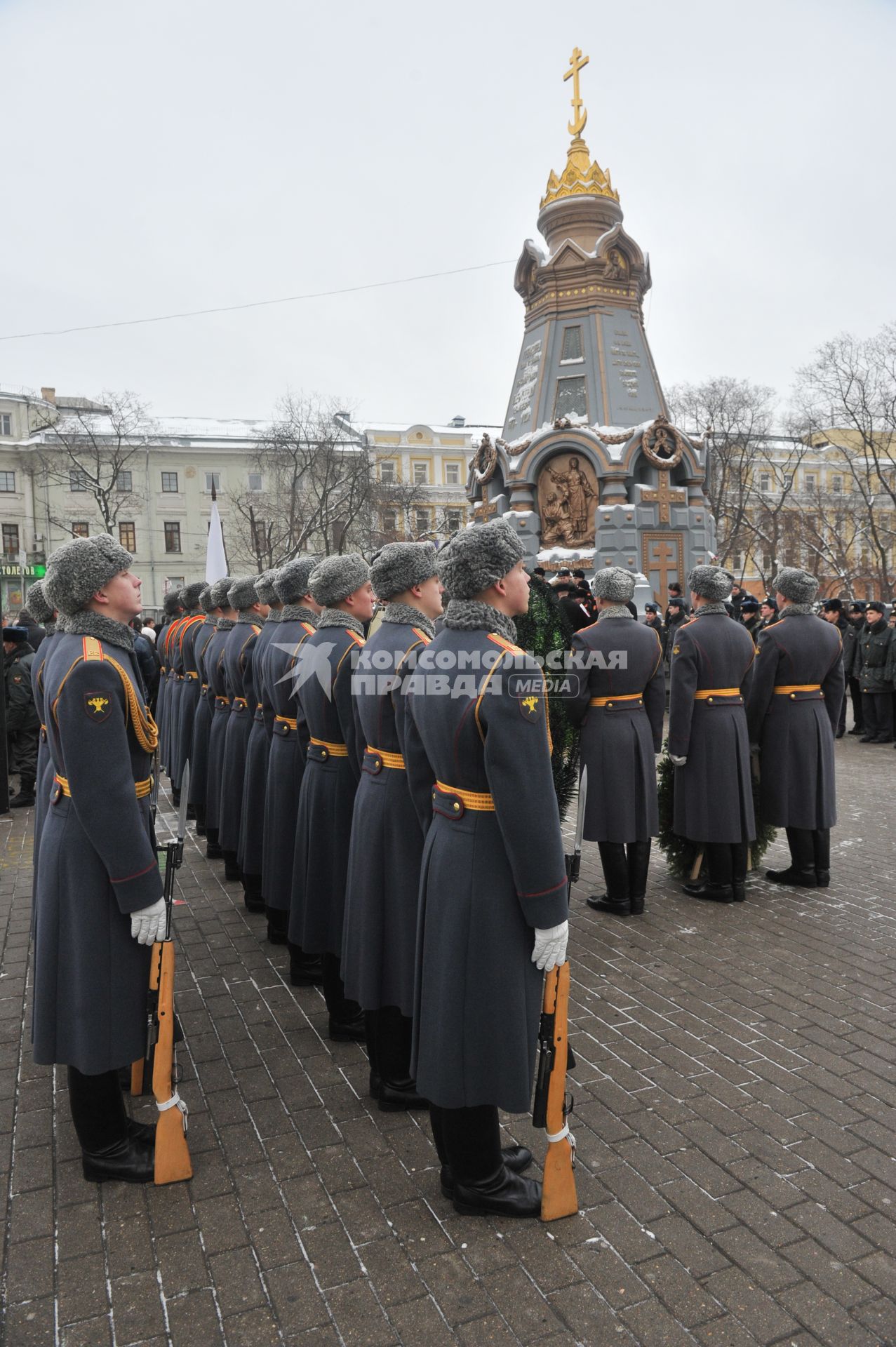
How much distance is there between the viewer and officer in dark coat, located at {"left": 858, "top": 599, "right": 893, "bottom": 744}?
1269 centimetres

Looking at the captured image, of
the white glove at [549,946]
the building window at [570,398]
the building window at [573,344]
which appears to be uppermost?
the building window at [573,344]

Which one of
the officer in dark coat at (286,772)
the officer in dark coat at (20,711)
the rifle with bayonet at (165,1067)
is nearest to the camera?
the rifle with bayonet at (165,1067)

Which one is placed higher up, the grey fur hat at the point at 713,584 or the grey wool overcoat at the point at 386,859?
the grey fur hat at the point at 713,584

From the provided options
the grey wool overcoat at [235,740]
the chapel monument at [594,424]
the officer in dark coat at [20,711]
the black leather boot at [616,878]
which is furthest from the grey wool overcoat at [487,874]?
the chapel monument at [594,424]

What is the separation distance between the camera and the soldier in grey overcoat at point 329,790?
4.14 meters

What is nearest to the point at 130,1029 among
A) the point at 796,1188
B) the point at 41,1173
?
the point at 41,1173

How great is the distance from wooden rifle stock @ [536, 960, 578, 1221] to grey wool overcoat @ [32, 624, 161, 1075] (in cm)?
134

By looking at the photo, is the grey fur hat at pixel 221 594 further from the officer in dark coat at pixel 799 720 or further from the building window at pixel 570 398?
the building window at pixel 570 398

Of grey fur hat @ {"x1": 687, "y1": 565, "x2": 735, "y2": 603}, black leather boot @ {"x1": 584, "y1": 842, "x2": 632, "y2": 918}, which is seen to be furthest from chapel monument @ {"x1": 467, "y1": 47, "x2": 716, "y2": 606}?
black leather boot @ {"x1": 584, "y1": 842, "x2": 632, "y2": 918}

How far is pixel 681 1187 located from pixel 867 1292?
24.3 inches

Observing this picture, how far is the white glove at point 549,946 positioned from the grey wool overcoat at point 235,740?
3838 millimetres

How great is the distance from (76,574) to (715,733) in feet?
13.9

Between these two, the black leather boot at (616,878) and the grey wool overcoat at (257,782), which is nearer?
the grey wool overcoat at (257,782)

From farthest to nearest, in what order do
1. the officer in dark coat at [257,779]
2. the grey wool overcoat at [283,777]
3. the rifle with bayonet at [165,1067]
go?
the officer in dark coat at [257,779] → the grey wool overcoat at [283,777] → the rifle with bayonet at [165,1067]
